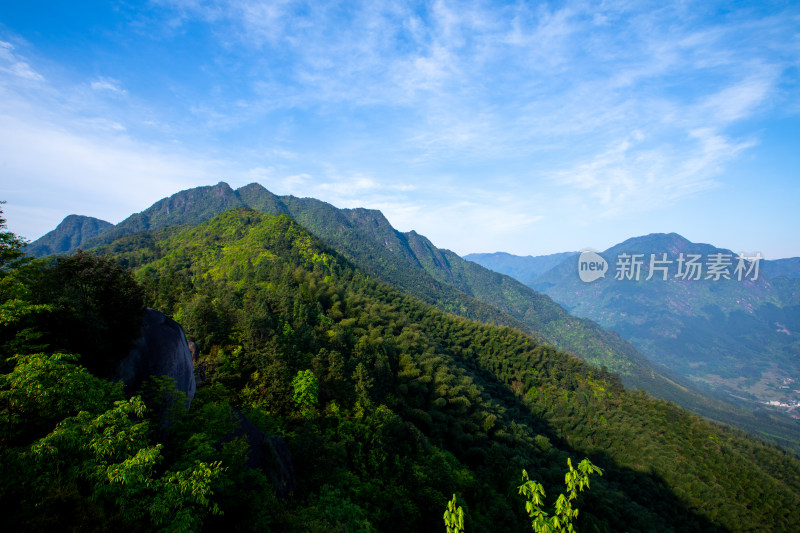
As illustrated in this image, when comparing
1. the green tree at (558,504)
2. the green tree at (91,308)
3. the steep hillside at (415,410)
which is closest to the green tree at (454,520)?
the green tree at (558,504)

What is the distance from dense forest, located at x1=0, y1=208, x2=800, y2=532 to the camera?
939cm

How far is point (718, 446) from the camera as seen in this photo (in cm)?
6888

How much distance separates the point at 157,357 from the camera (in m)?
19.0

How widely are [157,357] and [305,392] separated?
1454cm

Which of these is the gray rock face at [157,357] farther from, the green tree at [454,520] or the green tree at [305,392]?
the green tree at [454,520]

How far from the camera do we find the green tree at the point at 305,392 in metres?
30.4

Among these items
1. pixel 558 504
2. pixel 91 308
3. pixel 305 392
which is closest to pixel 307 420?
pixel 305 392

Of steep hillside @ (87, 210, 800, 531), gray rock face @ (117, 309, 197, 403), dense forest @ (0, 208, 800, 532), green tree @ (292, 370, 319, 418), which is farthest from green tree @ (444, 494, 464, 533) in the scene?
green tree @ (292, 370, 319, 418)

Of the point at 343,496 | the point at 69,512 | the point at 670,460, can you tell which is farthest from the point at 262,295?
the point at 670,460

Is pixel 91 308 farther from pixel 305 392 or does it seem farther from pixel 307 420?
pixel 305 392

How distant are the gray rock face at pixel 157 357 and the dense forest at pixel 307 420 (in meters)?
0.86

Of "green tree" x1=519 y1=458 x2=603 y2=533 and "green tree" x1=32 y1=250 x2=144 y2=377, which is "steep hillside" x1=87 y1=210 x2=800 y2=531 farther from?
"green tree" x1=32 y1=250 x2=144 y2=377

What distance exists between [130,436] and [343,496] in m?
17.9

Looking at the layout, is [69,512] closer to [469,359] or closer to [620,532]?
[620,532]
